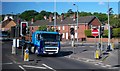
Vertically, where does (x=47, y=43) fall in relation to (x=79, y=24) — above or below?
below

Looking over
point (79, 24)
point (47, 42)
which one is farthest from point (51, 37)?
point (79, 24)

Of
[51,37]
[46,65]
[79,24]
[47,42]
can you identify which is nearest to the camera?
[46,65]

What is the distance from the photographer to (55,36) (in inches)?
1243

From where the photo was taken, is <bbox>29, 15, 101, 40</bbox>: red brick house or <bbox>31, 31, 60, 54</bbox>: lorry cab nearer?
<bbox>31, 31, 60, 54</bbox>: lorry cab

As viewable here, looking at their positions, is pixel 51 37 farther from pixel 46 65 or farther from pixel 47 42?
pixel 46 65

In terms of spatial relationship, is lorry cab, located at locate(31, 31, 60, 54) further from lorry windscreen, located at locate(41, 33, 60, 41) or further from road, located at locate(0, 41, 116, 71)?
road, located at locate(0, 41, 116, 71)

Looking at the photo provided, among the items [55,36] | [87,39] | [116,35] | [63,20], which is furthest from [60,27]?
[55,36]

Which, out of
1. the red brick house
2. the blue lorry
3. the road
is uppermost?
the red brick house

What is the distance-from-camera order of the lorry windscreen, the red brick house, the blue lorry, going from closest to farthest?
1. the blue lorry
2. the lorry windscreen
3. the red brick house

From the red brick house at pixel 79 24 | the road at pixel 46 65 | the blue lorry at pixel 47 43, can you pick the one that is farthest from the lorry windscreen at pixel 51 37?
the red brick house at pixel 79 24

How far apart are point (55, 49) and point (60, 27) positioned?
72.5 meters

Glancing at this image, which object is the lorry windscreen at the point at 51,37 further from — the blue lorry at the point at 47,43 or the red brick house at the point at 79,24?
the red brick house at the point at 79,24

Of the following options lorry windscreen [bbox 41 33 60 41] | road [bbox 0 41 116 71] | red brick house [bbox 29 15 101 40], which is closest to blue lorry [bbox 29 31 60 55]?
lorry windscreen [bbox 41 33 60 41]

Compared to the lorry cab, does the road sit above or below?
below
